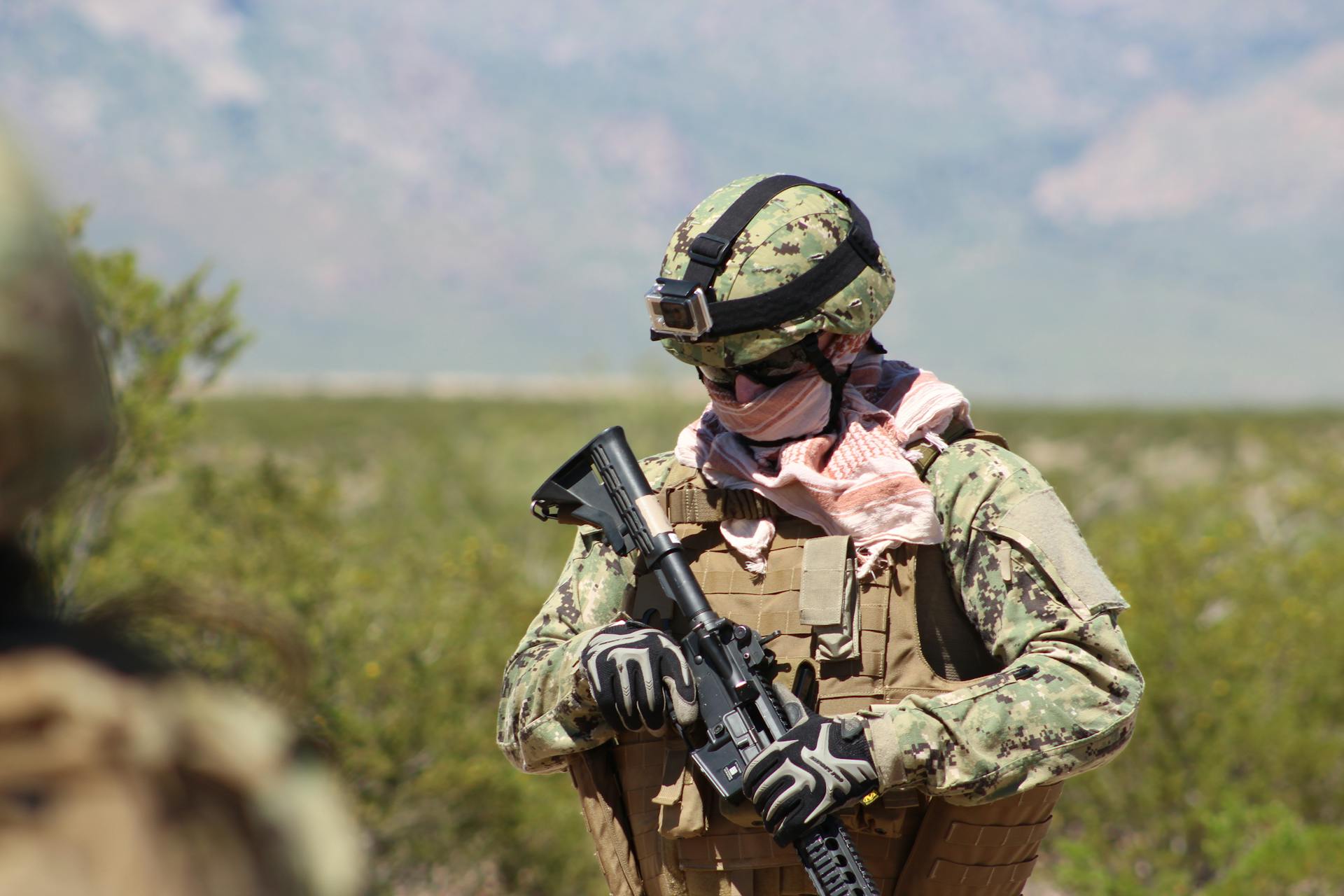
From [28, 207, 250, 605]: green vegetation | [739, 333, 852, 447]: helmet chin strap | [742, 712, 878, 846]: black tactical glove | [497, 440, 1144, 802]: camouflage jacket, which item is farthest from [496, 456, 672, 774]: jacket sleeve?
[28, 207, 250, 605]: green vegetation

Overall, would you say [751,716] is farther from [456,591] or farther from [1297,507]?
[1297,507]

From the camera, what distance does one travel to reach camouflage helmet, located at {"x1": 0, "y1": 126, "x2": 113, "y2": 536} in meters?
0.68

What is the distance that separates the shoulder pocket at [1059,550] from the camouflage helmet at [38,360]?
65.7 inches

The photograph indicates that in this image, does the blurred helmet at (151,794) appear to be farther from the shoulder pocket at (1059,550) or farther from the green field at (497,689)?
the green field at (497,689)

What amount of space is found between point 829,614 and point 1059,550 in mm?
406

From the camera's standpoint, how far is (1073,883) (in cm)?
566

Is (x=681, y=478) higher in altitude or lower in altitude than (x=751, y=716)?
higher

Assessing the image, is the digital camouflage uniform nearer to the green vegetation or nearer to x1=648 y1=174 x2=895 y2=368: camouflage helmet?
x1=648 y1=174 x2=895 y2=368: camouflage helmet

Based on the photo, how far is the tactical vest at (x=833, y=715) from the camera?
2.18 m

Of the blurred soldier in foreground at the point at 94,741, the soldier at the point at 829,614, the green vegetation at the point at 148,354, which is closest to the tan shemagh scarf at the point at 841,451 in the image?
the soldier at the point at 829,614

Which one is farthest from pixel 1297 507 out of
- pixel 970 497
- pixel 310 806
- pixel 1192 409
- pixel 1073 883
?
pixel 1192 409

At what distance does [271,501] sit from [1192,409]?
167ft

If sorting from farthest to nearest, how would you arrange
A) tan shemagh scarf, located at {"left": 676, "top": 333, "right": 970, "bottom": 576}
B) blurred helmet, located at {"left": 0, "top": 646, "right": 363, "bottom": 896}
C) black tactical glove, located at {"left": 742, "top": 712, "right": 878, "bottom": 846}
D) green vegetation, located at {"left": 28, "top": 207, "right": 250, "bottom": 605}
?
green vegetation, located at {"left": 28, "top": 207, "right": 250, "bottom": 605} → tan shemagh scarf, located at {"left": 676, "top": 333, "right": 970, "bottom": 576} → black tactical glove, located at {"left": 742, "top": 712, "right": 878, "bottom": 846} → blurred helmet, located at {"left": 0, "top": 646, "right": 363, "bottom": 896}

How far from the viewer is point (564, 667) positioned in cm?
227
